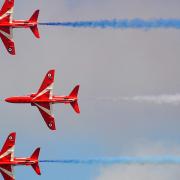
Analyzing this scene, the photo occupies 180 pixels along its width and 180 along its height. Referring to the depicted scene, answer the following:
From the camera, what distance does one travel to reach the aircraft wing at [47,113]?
449 feet

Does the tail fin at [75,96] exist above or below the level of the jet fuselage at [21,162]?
above

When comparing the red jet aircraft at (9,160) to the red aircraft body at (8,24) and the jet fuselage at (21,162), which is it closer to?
the jet fuselage at (21,162)

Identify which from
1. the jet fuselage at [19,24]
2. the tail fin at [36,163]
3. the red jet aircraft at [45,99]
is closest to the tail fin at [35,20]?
the jet fuselage at [19,24]

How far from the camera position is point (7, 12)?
134m

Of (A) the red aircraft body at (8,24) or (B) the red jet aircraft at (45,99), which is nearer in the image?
(A) the red aircraft body at (8,24)

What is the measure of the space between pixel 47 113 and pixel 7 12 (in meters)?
12.9

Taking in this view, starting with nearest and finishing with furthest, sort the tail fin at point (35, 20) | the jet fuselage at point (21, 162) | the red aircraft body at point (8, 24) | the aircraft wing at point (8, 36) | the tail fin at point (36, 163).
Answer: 1. the tail fin at point (35, 20)
2. the tail fin at point (36, 163)
3. the jet fuselage at point (21, 162)
4. the red aircraft body at point (8, 24)
5. the aircraft wing at point (8, 36)

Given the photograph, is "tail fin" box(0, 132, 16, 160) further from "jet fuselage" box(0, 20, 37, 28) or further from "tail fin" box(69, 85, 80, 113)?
"jet fuselage" box(0, 20, 37, 28)

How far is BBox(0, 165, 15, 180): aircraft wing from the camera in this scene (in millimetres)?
135875

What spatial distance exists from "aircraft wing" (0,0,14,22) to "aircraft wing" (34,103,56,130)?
10.8 meters

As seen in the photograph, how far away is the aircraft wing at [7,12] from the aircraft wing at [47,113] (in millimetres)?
10845

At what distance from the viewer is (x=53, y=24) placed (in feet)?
415

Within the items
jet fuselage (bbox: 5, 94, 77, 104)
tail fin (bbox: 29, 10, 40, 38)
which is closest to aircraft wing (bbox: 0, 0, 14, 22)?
tail fin (bbox: 29, 10, 40, 38)

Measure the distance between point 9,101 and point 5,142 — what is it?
485cm
